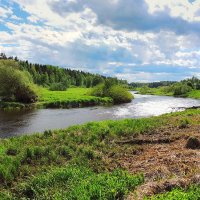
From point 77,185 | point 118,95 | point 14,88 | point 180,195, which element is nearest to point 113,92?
point 118,95

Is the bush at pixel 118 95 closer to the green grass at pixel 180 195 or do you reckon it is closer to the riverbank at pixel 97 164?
the riverbank at pixel 97 164

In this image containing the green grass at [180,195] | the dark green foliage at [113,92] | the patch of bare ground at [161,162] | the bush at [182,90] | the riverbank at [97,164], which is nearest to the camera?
the green grass at [180,195]

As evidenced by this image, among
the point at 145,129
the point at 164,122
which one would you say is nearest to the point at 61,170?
the point at 145,129

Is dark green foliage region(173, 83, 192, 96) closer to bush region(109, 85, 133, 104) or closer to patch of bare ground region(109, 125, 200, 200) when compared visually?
bush region(109, 85, 133, 104)

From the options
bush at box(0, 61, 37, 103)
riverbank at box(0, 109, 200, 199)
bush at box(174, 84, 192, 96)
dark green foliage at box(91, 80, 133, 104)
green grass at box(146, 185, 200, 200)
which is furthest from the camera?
bush at box(174, 84, 192, 96)

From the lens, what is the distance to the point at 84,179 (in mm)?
12742

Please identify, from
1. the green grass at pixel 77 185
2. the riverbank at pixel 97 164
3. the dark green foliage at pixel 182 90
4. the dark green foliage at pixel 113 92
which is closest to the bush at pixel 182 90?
the dark green foliage at pixel 182 90

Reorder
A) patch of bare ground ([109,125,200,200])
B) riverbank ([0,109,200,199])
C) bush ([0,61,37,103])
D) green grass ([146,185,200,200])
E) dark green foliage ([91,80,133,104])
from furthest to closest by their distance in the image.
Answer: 1. dark green foliage ([91,80,133,104])
2. bush ([0,61,37,103])
3. riverbank ([0,109,200,199])
4. patch of bare ground ([109,125,200,200])
5. green grass ([146,185,200,200])

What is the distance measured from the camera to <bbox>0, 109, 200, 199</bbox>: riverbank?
11.5 metres

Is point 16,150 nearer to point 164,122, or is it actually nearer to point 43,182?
point 43,182

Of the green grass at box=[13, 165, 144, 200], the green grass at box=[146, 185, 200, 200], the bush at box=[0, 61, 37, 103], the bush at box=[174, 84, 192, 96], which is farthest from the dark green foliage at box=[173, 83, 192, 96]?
the green grass at box=[146, 185, 200, 200]

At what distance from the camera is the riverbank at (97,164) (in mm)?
11531

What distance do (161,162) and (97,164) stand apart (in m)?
3.20

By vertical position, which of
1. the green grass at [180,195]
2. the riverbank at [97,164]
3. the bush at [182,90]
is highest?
the bush at [182,90]
